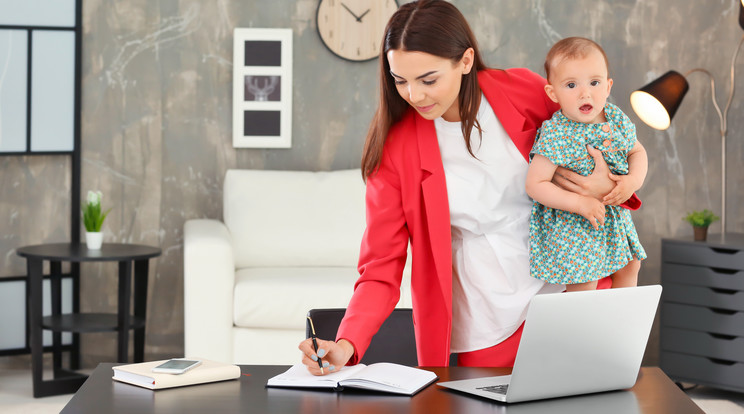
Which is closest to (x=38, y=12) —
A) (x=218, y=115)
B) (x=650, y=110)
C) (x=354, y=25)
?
(x=218, y=115)

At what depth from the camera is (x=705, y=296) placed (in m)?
3.47

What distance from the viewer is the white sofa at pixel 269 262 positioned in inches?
126

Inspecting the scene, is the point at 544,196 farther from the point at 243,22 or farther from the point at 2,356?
the point at 2,356

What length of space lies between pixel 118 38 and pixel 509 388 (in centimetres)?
324

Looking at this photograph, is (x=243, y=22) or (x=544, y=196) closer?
(x=544, y=196)

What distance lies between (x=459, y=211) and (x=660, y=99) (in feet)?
7.58

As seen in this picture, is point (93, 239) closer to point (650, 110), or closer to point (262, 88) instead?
point (262, 88)

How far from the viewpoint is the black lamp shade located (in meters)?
3.55

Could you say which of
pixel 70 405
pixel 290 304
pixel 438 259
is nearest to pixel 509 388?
pixel 438 259

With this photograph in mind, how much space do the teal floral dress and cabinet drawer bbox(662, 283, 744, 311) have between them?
1.97 metres

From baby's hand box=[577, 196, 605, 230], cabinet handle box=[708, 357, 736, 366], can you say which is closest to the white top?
baby's hand box=[577, 196, 605, 230]

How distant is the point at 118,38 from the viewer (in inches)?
155

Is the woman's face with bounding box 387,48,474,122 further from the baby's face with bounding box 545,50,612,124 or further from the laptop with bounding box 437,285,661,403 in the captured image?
the laptop with bounding box 437,285,661,403

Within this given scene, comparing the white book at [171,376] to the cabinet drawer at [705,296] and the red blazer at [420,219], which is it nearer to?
the red blazer at [420,219]
